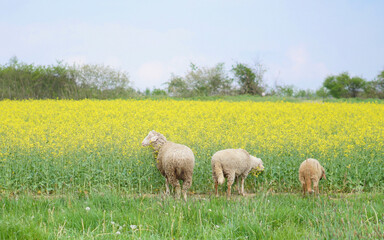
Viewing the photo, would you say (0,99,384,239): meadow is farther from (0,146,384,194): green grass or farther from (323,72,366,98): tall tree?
(323,72,366,98): tall tree

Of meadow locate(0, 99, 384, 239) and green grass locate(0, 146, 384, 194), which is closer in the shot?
meadow locate(0, 99, 384, 239)

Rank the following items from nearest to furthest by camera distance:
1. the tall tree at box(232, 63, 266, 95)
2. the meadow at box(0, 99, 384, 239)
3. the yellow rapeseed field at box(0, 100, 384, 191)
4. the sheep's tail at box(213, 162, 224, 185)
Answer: the meadow at box(0, 99, 384, 239) → the sheep's tail at box(213, 162, 224, 185) → the yellow rapeseed field at box(0, 100, 384, 191) → the tall tree at box(232, 63, 266, 95)

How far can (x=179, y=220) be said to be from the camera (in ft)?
16.8

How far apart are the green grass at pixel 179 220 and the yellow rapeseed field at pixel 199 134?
9.28 ft

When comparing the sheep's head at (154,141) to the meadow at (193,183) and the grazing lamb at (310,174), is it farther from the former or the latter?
the grazing lamb at (310,174)

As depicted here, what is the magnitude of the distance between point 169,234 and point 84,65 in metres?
25.1

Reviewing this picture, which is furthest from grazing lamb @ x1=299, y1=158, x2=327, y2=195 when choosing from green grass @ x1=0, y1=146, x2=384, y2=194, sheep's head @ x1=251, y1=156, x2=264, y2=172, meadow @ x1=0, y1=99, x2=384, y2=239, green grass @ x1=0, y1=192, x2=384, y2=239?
sheep's head @ x1=251, y1=156, x2=264, y2=172

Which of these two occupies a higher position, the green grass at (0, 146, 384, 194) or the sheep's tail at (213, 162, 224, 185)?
the sheep's tail at (213, 162, 224, 185)

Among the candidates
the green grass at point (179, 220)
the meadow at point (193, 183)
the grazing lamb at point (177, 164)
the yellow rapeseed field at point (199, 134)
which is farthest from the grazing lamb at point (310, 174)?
the grazing lamb at point (177, 164)

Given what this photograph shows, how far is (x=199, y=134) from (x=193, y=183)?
362 centimetres

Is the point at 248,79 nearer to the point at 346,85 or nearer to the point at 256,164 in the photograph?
the point at 346,85

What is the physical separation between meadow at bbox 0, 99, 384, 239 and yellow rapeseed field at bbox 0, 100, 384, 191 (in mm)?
50

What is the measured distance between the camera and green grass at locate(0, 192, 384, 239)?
4879 millimetres

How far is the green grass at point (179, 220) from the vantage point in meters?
4.88
